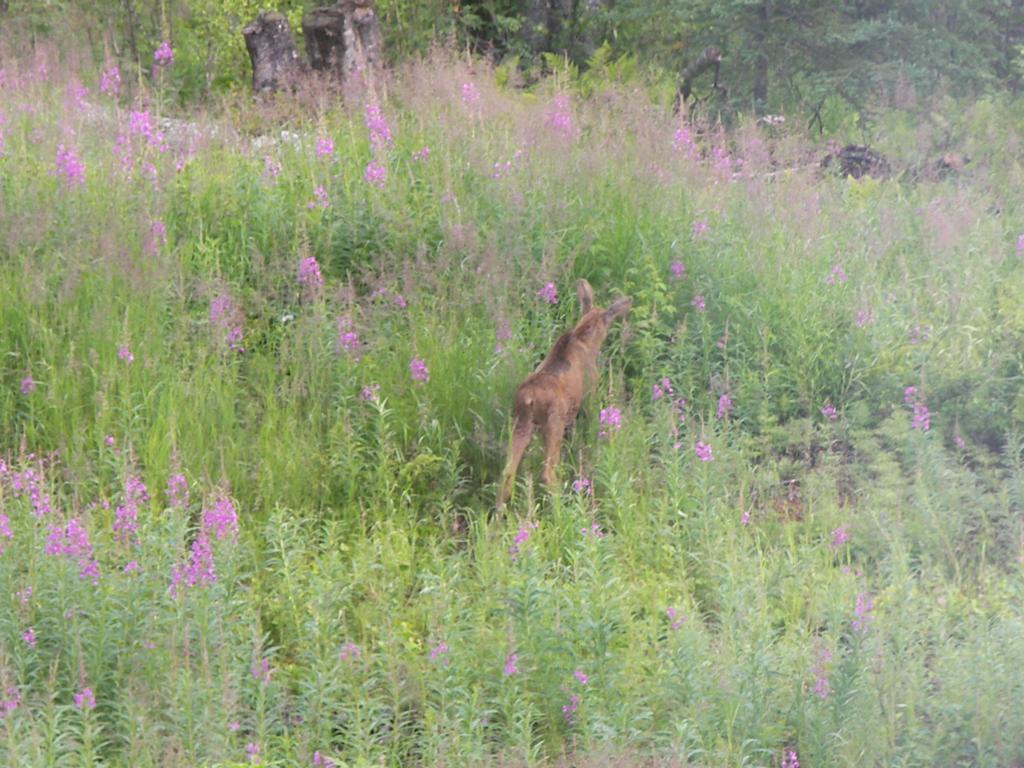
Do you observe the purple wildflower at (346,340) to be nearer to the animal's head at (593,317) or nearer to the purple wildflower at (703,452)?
the animal's head at (593,317)

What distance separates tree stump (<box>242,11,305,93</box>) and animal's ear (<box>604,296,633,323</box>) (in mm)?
5326

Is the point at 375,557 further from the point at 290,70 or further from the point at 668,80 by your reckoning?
the point at 668,80

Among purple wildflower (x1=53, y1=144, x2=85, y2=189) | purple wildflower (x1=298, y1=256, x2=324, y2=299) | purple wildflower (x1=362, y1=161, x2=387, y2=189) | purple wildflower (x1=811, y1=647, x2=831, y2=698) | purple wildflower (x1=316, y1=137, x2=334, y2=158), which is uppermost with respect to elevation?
purple wildflower (x1=53, y1=144, x2=85, y2=189)

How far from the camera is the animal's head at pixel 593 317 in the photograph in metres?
6.41

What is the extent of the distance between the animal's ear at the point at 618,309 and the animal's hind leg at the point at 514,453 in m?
0.78

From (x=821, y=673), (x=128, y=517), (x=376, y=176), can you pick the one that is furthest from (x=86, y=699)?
(x=376, y=176)

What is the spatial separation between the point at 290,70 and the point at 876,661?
8135 mm

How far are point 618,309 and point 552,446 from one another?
35.4 inches

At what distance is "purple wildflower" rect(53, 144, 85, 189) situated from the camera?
7.23 meters

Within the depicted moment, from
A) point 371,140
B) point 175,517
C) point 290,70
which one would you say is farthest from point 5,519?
point 290,70

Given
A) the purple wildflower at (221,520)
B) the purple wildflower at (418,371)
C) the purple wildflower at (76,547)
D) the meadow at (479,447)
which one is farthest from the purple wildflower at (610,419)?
the purple wildflower at (76,547)

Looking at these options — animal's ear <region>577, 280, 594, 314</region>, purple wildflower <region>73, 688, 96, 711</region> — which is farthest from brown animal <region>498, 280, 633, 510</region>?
purple wildflower <region>73, 688, 96, 711</region>

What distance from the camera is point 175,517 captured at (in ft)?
16.1

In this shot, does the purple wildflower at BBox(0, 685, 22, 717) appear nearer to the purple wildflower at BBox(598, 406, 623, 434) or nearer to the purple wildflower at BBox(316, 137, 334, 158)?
the purple wildflower at BBox(598, 406, 623, 434)
